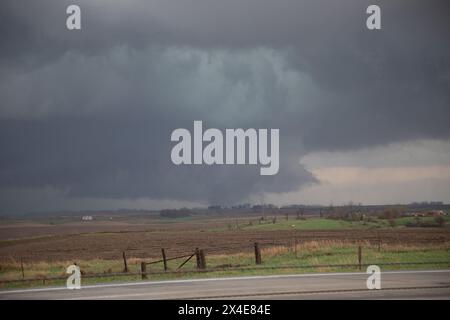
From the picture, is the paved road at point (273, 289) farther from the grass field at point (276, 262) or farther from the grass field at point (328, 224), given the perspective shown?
the grass field at point (328, 224)

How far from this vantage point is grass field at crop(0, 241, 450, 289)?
2130 centimetres

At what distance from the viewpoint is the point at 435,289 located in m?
16.3

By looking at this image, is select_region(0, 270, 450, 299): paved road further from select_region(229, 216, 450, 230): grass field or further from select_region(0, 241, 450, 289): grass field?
select_region(229, 216, 450, 230): grass field

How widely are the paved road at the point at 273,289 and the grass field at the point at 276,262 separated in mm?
1752

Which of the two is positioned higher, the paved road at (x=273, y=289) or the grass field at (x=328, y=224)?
the grass field at (x=328, y=224)

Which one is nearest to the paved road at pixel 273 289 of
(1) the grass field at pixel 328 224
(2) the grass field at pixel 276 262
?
(2) the grass field at pixel 276 262

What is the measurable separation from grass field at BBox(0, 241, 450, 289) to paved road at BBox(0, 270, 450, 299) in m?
1.75

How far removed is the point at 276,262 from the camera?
943 inches

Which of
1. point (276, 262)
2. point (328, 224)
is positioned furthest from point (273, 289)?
point (328, 224)

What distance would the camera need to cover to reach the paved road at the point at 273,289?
1562 centimetres

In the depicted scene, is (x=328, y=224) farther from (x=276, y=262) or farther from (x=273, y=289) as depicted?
(x=273, y=289)

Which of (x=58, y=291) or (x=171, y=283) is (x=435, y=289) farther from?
(x=58, y=291)
